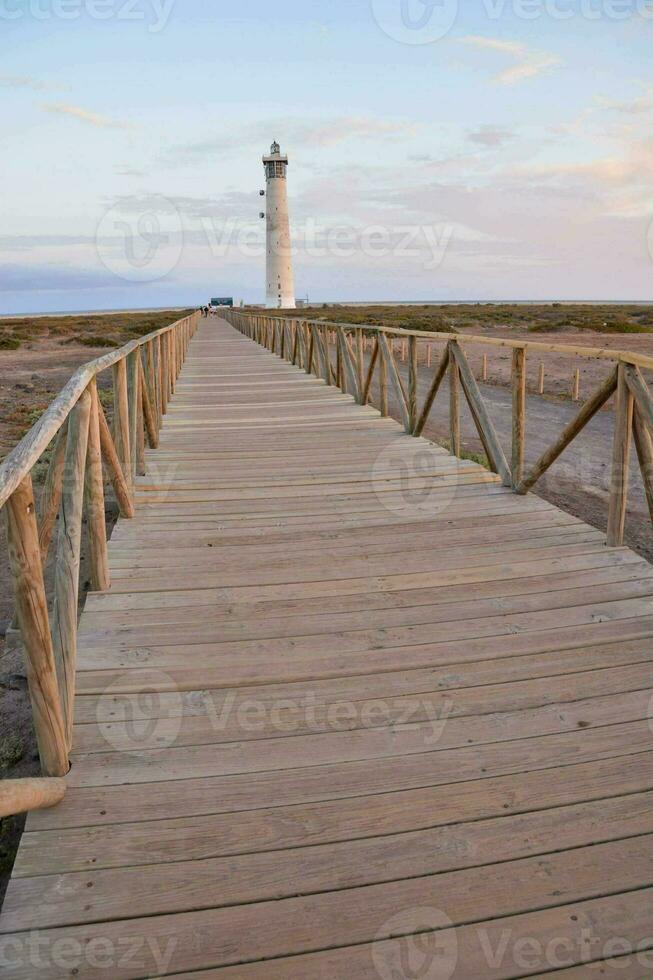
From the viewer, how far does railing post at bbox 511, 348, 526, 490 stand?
4648mm

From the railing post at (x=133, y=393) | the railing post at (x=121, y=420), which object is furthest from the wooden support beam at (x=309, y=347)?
the railing post at (x=121, y=420)

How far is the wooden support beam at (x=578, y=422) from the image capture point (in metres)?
3.77

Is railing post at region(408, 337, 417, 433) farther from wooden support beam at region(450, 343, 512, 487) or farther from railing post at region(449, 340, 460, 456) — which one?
A: wooden support beam at region(450, 343, 512, 487)

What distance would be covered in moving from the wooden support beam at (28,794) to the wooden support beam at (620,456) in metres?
2.81

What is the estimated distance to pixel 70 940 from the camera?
1562 mm

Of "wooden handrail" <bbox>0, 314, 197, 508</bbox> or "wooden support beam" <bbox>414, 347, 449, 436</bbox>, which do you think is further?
"wooden support beam" <bbox>414, 347, 449, 436</bbox>

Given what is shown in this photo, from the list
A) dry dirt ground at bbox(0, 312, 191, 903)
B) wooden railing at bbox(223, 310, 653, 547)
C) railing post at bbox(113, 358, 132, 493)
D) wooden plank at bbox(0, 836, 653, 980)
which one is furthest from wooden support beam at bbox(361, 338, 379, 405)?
wooden plank at bbox(0, 836, 653, 980)

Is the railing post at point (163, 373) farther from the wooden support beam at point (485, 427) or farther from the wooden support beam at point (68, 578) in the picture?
the wooden support beam at point (68, 578)

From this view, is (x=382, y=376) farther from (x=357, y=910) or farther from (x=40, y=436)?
(x=357, y=910)

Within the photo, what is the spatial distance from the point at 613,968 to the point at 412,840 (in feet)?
1.68

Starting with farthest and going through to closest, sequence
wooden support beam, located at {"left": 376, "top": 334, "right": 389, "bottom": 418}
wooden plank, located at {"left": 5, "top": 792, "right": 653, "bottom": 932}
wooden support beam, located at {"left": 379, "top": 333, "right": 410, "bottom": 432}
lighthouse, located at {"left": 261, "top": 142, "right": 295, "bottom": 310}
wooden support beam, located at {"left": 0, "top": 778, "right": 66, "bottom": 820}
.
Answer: lighthouse, located at {"left": 261, "top": 142, "right": 295, "bottom": 310}, wooden support beam, located at {"left": 376, "top": 334, "right": 389, "bottom": 418}, wooden support beam, located at {"left": 379, "top": 333, "right": 410, "bottom": 432}, wooden support beam, located at {"left": 0, "top": 778, "right": 66, "bottom": 820}, wooden plank, located at {"left": 5, "top": 792, "right": 653, "bottom": 932}

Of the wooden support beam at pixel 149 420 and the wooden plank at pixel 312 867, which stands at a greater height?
the wooden support beam at pixel 149 420

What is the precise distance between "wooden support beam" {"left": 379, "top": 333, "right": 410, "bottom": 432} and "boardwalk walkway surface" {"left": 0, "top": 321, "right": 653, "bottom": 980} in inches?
118

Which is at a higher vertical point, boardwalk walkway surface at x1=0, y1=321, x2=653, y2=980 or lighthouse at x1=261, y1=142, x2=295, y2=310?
lighthouse at x1=261, y1=142, x2=295, y2=310
